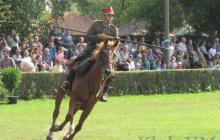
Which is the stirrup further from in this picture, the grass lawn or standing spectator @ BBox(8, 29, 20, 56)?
standing spectator @ BBox(8, 29, 20, 56)

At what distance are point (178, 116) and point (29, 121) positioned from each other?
449 centimetres

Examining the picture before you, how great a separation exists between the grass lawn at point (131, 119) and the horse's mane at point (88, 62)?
160cm

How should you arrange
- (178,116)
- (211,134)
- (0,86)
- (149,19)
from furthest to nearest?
(149,19) < (0,86) < (178,116) < (211,134)

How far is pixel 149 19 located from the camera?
1764 inches

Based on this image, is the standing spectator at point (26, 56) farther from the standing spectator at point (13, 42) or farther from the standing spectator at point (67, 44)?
the standing spectator at point (67, 44)

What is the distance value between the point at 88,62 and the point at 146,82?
14.4 metres

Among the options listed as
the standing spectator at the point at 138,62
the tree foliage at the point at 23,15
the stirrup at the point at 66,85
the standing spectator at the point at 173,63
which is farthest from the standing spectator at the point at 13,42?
the stirrup at the point at 66,85

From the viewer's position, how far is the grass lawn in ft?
51.6

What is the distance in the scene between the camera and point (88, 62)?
14562mm

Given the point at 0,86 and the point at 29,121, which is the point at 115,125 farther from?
the point at 0,86

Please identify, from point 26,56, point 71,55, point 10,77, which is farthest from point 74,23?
point 10,77

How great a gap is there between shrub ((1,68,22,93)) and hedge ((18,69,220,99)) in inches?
26.7

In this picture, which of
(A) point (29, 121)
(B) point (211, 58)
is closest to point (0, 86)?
(A) point (29, 121)

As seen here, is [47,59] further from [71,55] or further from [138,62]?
[138,62]
